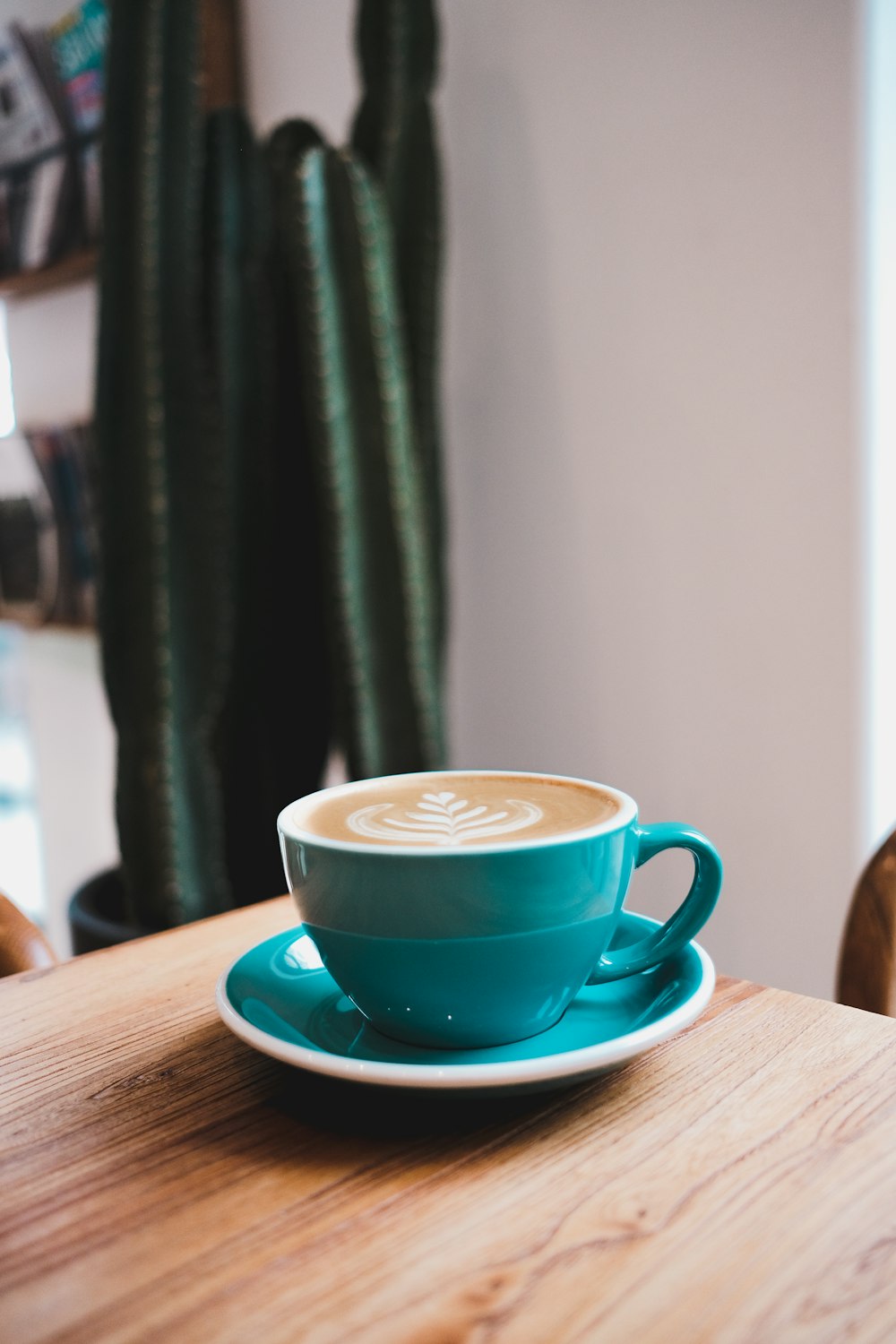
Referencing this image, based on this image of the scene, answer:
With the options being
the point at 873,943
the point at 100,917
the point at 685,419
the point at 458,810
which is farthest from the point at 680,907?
the point at 100,917

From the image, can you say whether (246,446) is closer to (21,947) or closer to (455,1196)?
(21,947)

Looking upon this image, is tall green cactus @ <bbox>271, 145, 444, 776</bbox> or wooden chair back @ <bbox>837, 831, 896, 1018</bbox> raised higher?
tall green cactus @ <bbox>271, 145, 444, 776</bbox>

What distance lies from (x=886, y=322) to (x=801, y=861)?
51 centimetres

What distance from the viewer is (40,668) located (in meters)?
2.28

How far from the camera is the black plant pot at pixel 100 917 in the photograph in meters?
1.12

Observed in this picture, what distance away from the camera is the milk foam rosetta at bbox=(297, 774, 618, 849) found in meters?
0.39

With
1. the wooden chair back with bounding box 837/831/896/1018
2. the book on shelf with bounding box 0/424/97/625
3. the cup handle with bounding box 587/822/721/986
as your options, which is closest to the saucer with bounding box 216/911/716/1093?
the cup handle with bounding box 587/822/721/986

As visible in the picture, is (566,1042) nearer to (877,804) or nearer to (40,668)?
(877,804)

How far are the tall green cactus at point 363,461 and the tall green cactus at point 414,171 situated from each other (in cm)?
7

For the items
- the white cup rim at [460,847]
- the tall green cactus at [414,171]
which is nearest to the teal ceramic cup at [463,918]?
the white cup rim at [460,847]

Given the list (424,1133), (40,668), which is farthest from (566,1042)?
(40,668)

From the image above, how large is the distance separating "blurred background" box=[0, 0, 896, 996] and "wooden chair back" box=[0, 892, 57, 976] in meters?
0.66

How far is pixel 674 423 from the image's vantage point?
1.11m

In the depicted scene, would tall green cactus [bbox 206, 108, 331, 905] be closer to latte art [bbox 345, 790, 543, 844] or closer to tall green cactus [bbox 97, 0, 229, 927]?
tall green cactus [bbox 97, 0, 229, 927]
